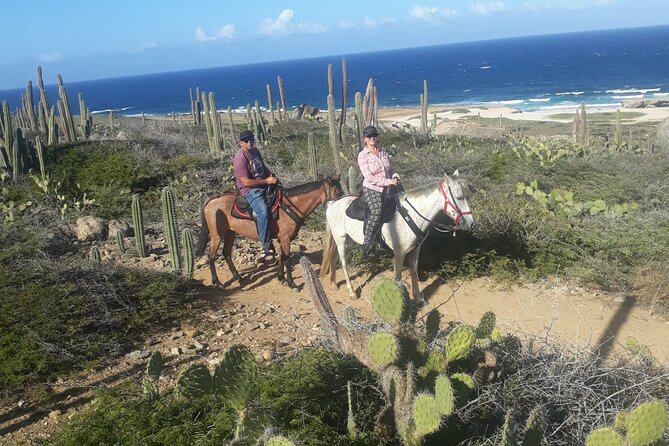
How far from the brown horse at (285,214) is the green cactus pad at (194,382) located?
4.38 meters

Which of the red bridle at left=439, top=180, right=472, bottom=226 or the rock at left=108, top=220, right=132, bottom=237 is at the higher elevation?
the red bridle at left=439, top=180, right=472, bottom=226

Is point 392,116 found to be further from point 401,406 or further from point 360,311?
point 401,406

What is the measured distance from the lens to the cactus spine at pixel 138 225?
8.62 m

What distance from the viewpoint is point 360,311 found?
23.0 feet

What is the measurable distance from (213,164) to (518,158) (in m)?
8.04

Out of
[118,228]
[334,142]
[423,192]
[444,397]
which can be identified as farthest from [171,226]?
[334,142]

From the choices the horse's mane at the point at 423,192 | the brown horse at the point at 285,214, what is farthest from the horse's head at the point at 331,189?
the horse's mane at the point at 423,192

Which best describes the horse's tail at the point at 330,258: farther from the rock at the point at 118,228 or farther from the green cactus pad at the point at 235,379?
the green cactus pad at the point at 235,379

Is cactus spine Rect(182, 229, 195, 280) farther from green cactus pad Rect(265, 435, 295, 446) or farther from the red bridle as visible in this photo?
green cactus pad Rect(265, 435, 295, 446)

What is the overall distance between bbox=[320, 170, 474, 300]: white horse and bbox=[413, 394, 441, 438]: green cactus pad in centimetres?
375

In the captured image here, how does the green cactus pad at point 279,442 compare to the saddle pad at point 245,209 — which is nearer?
the green cactus pad at point 279,442

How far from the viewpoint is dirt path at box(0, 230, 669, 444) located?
16.4 ft

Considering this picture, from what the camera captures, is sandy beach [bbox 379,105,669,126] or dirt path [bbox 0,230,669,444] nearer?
dirt path [bbox 0,230,669,444]

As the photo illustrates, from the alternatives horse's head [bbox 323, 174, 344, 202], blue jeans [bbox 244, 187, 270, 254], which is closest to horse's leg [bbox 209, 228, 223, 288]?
blue jeans [bbox 244, 187, 270, 254]
